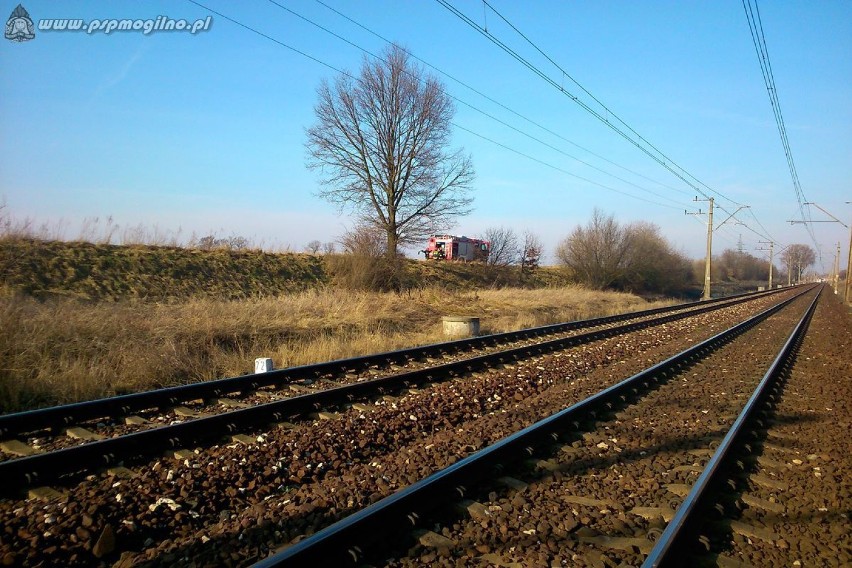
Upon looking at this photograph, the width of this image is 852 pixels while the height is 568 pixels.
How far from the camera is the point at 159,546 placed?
12.2ft

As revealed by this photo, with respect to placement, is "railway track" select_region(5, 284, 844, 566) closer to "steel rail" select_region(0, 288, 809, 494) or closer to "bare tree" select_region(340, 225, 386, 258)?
"steel rail" select_region(0, 288, 809, 494)

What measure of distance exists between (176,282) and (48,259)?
173 inches

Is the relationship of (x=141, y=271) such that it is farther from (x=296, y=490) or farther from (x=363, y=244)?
(x=296, y=490)

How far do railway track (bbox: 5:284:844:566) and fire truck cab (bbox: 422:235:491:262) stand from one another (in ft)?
127

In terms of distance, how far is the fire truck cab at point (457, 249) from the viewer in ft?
152

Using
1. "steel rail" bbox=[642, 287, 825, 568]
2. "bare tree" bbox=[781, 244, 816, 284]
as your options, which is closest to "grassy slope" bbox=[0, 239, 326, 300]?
"steel rail" bbox=[642, 287, 825, 568]

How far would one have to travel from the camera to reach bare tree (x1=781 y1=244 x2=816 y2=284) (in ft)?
416

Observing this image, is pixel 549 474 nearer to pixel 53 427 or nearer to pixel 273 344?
pixel 53 427

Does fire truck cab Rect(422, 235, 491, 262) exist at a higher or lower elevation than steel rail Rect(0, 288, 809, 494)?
higher

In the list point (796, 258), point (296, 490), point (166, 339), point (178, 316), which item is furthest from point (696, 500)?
point (796, 258)

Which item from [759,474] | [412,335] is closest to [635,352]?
[412,335]

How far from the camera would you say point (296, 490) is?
465cm

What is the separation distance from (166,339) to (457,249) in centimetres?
3756

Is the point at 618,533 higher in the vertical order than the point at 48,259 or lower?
lower
